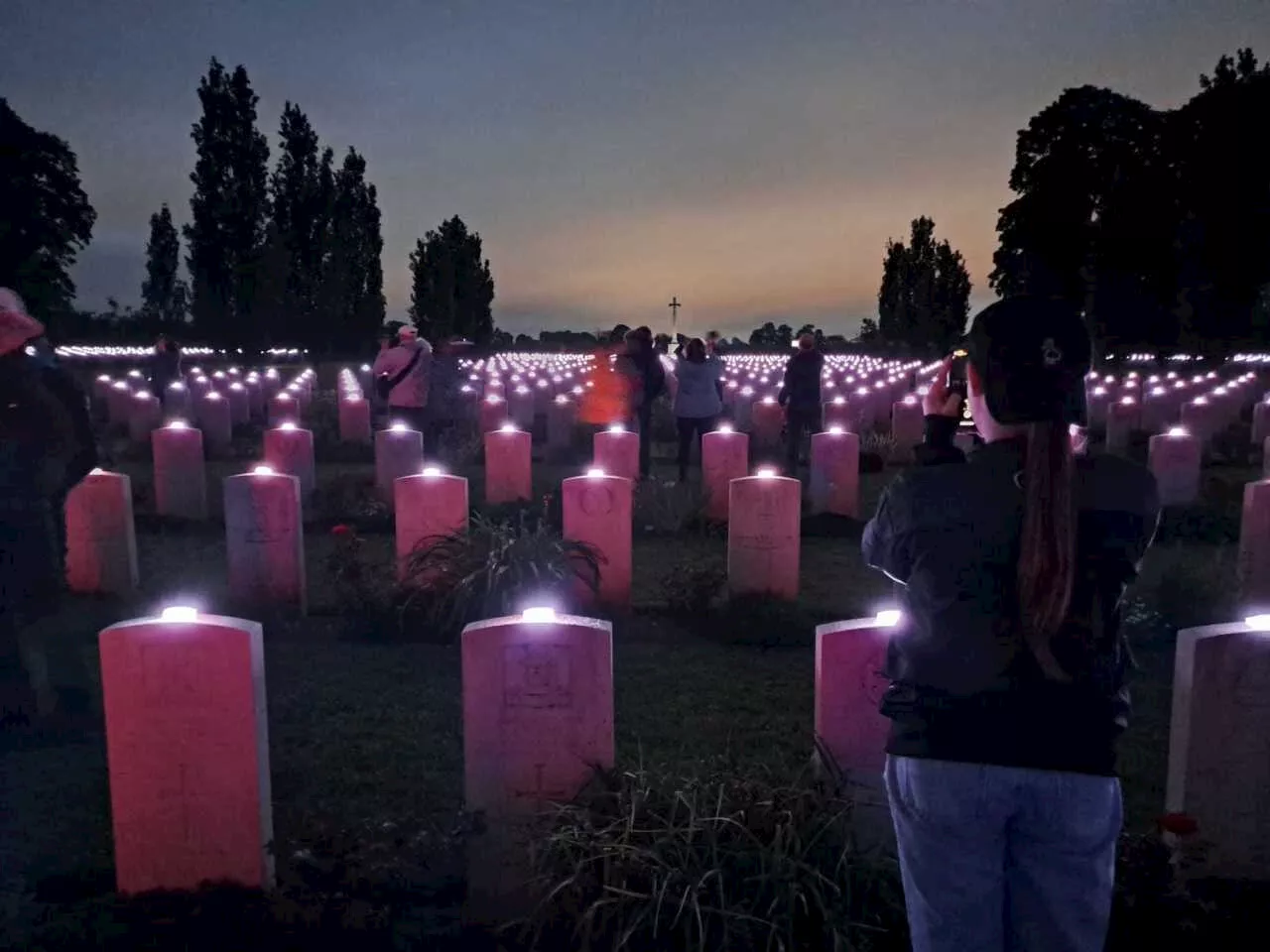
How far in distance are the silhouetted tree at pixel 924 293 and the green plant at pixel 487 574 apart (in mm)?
50067

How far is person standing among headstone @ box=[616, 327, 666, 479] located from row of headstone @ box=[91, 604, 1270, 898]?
30.5 ft

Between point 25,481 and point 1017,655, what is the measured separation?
465 cm

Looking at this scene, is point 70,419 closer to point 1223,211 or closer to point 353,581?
point 353,581

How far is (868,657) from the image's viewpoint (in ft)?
13.1

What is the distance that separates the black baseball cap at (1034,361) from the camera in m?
2.25

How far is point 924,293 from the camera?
6053 cm

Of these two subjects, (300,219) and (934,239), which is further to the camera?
(934,239)

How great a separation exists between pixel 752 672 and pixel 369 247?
5909cm

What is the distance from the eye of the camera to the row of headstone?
385 centimetres

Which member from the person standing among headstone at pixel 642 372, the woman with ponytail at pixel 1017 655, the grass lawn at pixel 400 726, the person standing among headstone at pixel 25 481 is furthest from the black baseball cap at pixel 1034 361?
the person standing among headstone at pixel 642 372

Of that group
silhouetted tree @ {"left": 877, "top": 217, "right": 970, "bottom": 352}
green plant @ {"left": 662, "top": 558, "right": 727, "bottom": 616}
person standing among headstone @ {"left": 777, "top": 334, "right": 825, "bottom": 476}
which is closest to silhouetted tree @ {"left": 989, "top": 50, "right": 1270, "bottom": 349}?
silhouetted tree @ {"left": 877, "top": 217, "right": 970, "bottom": 352}

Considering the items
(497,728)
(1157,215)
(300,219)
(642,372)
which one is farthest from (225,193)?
(497,728)

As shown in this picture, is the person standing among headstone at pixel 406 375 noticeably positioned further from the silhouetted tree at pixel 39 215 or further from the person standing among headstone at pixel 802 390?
the silhouetted tree at pixel 39 215

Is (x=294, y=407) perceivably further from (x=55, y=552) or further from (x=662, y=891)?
(x=662, y=891)
